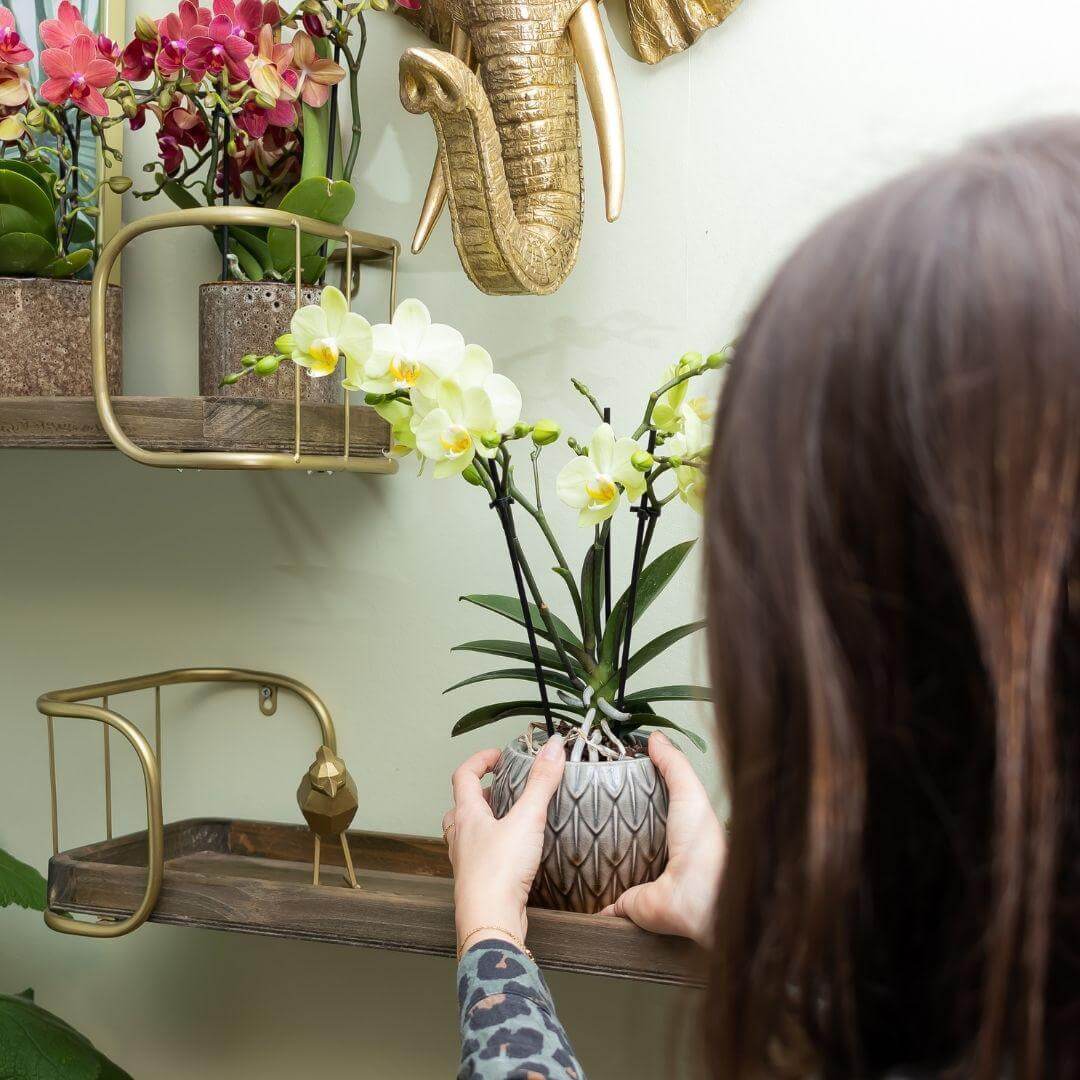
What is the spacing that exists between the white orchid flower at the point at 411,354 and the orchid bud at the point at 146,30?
1.26 feet

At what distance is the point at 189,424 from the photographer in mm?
919

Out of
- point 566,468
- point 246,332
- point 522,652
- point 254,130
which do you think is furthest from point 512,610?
point 254,130

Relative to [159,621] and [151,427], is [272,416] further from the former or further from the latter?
[159,621]

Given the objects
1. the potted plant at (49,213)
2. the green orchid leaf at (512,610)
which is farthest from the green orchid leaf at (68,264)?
the green orchid leaf at (512,610)

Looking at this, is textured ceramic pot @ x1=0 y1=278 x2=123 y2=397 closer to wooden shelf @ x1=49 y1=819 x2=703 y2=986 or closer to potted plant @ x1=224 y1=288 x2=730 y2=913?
potted plant @ x1=224 y1=288 x2=730 y2=913

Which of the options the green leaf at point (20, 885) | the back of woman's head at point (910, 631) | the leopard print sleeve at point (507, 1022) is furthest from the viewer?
the green leaf at point (20, 885)

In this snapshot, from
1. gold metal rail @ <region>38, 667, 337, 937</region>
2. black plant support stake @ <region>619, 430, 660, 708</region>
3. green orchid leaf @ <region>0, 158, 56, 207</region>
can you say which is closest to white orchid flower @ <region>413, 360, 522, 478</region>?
black plant support stake @ <region>619, 430, 660, 708</region>

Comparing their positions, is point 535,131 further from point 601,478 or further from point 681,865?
point 681,865

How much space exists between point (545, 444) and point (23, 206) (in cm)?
53

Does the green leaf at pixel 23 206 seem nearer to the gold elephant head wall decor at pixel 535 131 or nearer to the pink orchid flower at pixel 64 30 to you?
the pink orchid flower at pixel 64 30

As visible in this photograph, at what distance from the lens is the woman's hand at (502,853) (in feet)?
2.44

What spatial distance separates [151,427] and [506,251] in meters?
0.31

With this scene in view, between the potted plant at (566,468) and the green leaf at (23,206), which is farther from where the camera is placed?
the green leaf at (23,206)

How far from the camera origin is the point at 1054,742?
387mm
